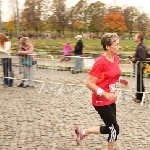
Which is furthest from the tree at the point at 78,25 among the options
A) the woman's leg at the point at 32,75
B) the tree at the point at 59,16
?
the woman's leg at the point at 32,75

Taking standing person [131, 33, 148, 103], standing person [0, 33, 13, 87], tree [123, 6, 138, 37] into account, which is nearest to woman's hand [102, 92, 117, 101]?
standing person [131, 33, 148, 103]

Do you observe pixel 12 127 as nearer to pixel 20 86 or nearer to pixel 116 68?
pixel 116 68

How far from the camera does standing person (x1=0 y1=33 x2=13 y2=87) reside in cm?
1190

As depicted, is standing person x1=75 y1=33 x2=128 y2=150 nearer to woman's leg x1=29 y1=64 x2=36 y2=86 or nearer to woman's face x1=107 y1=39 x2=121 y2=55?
woman's face x1=107 y1=39 x2=121 y2=55

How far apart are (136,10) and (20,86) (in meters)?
76.8

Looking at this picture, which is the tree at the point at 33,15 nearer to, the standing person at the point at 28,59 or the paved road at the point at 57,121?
the standing person at the point at 28,59

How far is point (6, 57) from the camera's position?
1200 centimetres

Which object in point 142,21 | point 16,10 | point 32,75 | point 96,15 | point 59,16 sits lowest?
point 32,75

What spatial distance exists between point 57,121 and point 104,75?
2874 millimetres

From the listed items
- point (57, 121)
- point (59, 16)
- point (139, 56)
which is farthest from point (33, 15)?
point (57, 121)

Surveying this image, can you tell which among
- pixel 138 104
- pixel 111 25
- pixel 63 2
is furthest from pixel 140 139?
pixel 111 25

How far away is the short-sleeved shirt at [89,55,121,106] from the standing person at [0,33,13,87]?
25.5 ft

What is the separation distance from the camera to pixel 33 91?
1135cm

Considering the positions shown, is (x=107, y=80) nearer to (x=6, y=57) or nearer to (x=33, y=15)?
(x=6, y=57)
